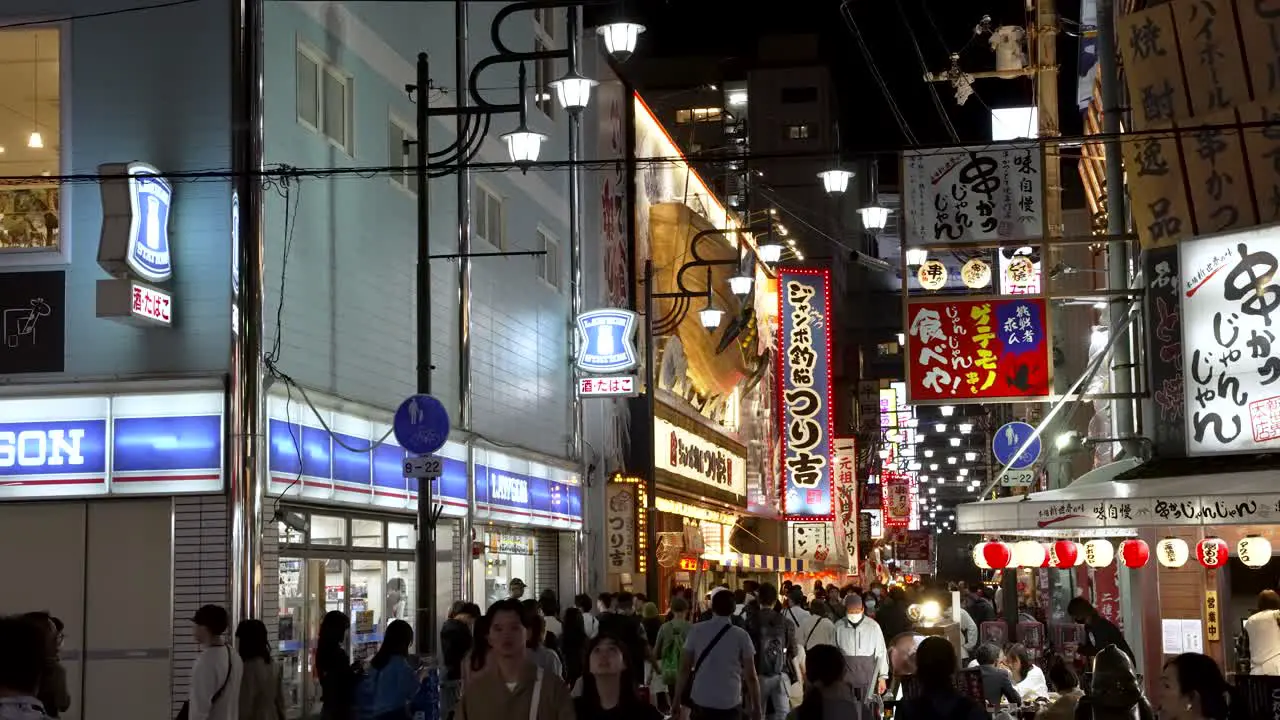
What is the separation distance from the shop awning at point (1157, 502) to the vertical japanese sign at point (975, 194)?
4.12 m

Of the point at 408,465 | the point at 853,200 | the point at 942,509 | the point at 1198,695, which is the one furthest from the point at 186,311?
the point at 942,509

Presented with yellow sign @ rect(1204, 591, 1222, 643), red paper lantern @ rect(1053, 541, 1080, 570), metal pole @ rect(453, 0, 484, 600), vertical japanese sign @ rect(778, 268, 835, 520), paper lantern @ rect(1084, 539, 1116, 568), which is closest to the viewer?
paper lantern @ rect(1084, 539, 1116, 568)

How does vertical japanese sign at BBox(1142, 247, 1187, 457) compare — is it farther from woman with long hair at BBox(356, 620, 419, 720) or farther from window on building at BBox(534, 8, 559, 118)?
window on building at BBox(534, 8, 559, 118)

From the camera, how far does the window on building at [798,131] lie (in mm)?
97688

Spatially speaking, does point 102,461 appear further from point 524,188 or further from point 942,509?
point 942,509

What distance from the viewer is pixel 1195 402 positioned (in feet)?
53.0

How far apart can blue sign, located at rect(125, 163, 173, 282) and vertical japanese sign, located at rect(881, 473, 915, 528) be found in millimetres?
66713

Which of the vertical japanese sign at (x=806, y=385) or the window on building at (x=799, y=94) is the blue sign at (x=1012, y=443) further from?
the window on building at (x=799, y=94)

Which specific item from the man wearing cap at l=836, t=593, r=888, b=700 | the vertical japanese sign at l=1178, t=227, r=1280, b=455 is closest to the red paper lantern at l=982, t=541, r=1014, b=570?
the man wearing cap at l=836, t=593, r=888, b=700

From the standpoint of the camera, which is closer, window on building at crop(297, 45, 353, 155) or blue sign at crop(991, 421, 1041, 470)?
window on building at crop(297, 45, 353, 155)

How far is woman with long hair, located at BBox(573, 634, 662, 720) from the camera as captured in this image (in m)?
9.19

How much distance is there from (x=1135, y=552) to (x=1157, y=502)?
13.5ft

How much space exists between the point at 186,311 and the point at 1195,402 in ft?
34.9

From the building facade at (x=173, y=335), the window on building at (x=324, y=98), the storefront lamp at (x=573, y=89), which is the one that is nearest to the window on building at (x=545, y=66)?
the window on building at (x=324, y=98)
